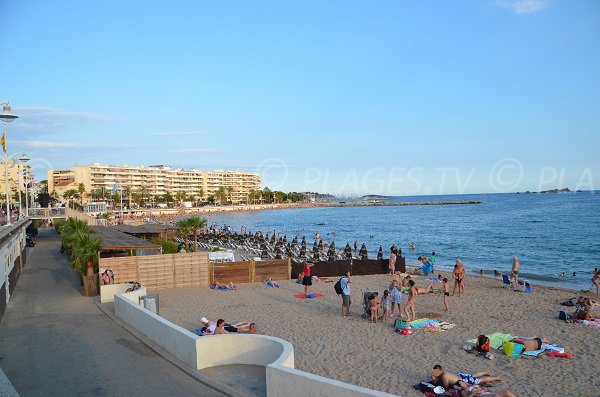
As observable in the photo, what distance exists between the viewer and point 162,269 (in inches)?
709

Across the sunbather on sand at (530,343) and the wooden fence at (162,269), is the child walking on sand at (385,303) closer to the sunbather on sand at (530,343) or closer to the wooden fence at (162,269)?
the sunbather on sand at (530,343)

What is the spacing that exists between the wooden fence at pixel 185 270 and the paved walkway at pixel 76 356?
1.93 meters

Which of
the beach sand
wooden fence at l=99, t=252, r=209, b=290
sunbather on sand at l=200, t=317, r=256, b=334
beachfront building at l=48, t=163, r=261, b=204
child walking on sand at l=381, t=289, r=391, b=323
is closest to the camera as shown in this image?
the beach sand

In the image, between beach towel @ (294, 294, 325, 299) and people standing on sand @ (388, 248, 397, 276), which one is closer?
beach towel @ (294, 294, 325, 299)

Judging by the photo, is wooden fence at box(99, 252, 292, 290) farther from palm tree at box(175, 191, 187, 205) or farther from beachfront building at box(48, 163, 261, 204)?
palm tree at box(175, 191, 187, 205)

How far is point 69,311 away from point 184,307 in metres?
3.28

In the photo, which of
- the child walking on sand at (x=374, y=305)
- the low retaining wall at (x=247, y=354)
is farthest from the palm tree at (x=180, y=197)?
the low retaining wall at (x=247, y=354)

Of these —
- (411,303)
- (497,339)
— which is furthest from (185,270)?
(497,339)

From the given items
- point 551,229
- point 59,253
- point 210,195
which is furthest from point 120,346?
→ point 210,195

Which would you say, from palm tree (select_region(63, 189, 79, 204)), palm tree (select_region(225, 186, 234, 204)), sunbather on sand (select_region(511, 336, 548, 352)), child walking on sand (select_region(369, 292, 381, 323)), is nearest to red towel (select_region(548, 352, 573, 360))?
sunbather on sand (select_region(511, 336, 548, 352))

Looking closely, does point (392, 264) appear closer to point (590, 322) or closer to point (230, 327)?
point (590, 322)

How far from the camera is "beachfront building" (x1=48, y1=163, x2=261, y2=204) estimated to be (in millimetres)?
137875

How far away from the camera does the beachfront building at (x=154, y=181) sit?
13788 cm

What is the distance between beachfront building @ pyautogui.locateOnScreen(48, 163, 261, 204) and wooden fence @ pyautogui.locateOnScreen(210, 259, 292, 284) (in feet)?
326
